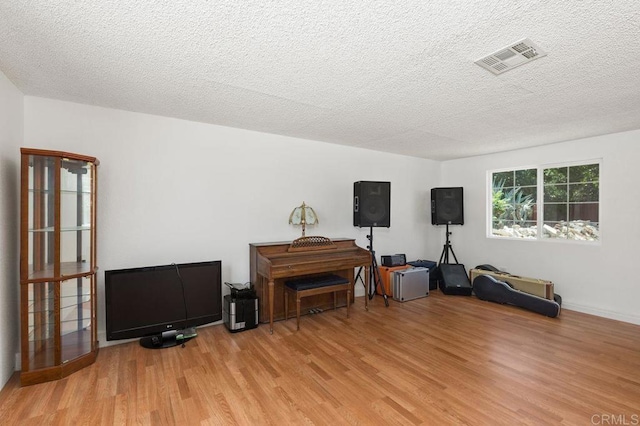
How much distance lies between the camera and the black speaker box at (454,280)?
4.68 metres

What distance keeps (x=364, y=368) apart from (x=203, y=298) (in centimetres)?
177

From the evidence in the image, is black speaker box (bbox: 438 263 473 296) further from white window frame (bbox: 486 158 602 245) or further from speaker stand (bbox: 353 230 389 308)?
speaker stand (bbox: 353 230 389 308)

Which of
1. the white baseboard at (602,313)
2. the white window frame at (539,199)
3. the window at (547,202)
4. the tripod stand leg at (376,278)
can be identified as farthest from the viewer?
the tripod stand leg at (376,278)

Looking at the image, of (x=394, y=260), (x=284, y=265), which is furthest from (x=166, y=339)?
(x=394, y=260)

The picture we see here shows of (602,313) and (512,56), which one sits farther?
(602,313)

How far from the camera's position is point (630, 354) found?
2.72 meters

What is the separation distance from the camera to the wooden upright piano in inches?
128

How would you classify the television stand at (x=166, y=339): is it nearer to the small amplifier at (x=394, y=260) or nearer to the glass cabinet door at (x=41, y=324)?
the glass cabinet door at (x=41, y=324)

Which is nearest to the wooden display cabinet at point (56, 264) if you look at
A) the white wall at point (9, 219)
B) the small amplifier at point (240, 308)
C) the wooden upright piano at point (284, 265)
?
the white wall at point (9, 219)

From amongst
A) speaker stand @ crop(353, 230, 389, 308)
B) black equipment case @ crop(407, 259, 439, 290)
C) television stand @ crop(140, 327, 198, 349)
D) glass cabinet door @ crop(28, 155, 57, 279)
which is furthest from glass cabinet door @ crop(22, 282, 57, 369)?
black equipment case @ crop(407, 259, 439, 290)

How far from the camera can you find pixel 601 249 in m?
3.82

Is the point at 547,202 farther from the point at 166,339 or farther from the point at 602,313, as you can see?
the point at 166,339

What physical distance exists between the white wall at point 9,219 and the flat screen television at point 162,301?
618 mm

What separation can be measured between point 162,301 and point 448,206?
451cm
